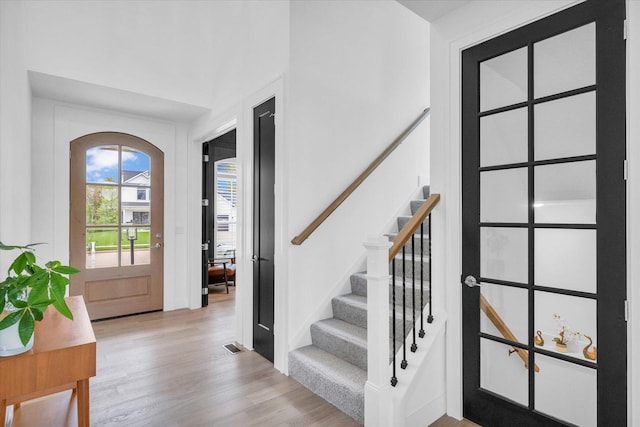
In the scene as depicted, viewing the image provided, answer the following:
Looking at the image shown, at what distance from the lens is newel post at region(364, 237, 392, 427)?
187 cm

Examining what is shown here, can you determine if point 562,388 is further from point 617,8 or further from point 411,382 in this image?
point 617,8

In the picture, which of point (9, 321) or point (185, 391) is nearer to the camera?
point (9, 321)

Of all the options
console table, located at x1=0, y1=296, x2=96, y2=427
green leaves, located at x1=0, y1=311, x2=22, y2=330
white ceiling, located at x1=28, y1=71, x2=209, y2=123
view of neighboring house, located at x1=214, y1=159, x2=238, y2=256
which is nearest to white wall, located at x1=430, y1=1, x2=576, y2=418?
console table, located at x1=0, y1=296, x2=96, y2=427

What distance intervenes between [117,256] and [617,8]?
4828 millimetres

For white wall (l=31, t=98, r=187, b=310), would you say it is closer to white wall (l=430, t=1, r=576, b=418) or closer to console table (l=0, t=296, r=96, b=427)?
console table (l=0, t=296, r=96, b=427)

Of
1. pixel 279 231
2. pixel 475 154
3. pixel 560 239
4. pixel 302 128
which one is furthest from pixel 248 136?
pixel 560 239

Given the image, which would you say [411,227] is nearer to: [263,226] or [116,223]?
[263,226]

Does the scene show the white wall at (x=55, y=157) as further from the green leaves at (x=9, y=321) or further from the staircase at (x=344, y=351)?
the green leaves at (x=9, y=321)

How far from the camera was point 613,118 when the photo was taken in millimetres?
1563

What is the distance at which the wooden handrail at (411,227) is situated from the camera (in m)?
1.97

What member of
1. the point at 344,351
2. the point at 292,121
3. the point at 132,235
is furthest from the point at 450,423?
the point at 132,235

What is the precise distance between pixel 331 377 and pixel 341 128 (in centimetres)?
199

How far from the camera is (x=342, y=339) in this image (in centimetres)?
257
